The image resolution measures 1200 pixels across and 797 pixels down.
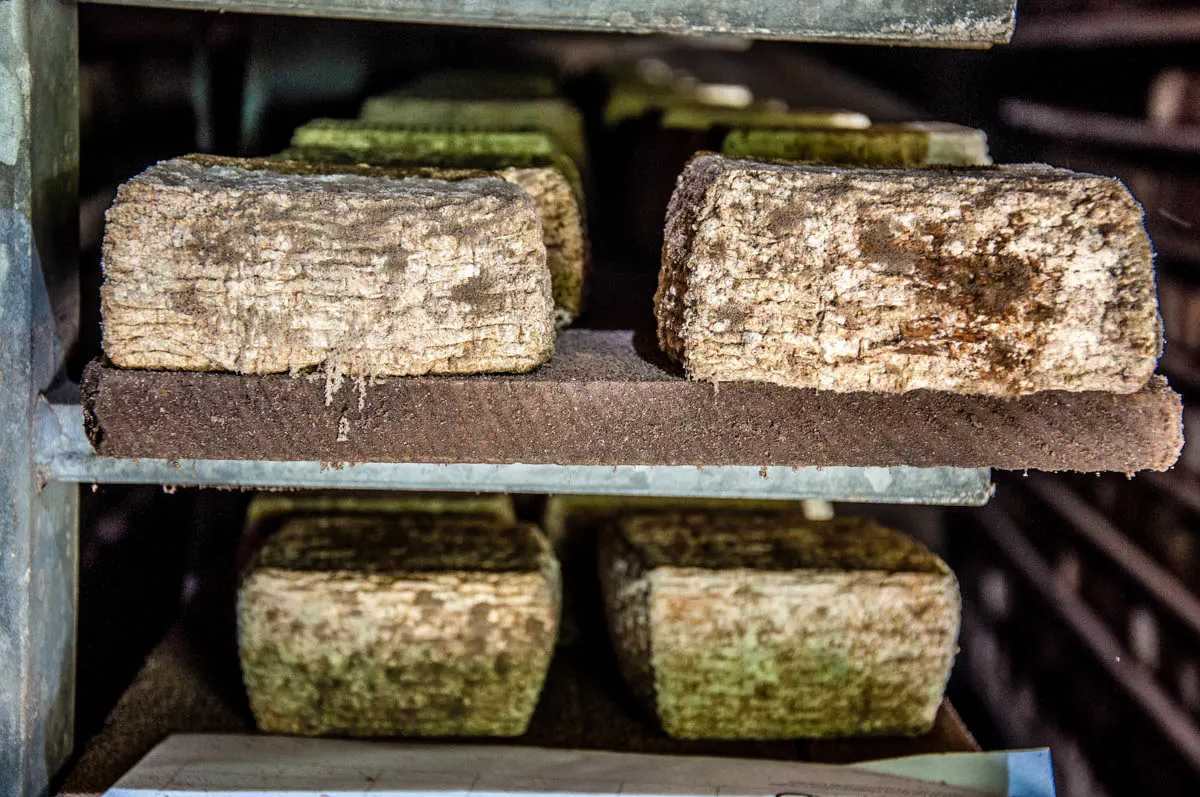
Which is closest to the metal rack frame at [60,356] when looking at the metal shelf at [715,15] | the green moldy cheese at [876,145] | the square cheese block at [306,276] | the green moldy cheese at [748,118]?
the metal shelf at [715,15]

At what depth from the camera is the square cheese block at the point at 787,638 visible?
1.39 meters

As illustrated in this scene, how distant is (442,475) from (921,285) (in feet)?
1.91

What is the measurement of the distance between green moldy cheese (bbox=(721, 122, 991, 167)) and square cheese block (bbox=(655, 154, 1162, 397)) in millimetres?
467

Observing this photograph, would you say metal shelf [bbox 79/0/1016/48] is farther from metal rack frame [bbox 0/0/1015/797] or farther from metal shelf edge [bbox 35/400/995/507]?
metal shelf edge [bbox 35/400/995/507]

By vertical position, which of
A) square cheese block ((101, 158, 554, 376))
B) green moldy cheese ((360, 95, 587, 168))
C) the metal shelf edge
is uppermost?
green moldy cheese ((360, 95, 587, 168))

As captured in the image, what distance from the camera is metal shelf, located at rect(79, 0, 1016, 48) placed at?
113 centimetres

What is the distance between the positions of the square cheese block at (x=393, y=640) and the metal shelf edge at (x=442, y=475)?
0.24 meters

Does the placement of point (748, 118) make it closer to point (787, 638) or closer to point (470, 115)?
point (470, 115)

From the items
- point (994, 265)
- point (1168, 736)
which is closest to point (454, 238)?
point (994, 265)

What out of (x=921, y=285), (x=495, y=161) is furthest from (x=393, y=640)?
(x=921, y=285)

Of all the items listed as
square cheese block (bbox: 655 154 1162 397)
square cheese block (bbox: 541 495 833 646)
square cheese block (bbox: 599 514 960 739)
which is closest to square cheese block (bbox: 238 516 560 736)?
square cheese block (bbox: 599 514 960 739)

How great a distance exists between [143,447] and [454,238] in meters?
0.41

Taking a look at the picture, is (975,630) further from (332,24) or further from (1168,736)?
(332,24)

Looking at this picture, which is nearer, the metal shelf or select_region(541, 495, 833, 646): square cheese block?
the metal shelf
